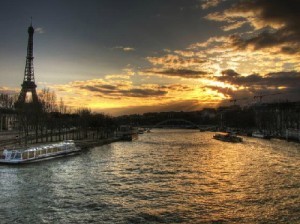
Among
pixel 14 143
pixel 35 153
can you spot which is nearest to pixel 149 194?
pixel 35 153

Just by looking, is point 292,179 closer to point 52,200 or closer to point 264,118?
point 52,200

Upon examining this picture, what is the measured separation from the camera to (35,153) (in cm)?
4394

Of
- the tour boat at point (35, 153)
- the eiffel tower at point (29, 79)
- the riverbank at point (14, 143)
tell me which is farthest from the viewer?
the eiffel tower at point (29, 79)

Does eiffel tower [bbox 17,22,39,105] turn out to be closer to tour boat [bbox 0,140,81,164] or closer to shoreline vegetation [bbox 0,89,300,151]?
shoreline vegetation [bbox 0,89,300,151]

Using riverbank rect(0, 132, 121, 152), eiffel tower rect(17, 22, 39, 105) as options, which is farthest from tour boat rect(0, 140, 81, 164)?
eiffel tower rect(17, 22, 39, 105)

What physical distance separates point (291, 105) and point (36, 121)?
430ft

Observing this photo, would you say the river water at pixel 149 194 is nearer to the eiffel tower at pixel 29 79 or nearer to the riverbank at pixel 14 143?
the riverbank at pixel 14 143

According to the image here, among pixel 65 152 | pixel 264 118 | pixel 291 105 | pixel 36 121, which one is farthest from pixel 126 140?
pixel 291 105

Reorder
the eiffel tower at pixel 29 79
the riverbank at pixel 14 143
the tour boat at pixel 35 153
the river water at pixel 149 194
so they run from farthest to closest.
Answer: the eiffel tower at pixel 29 79, the riverbank at pixel 14 143, the tour boat at pixel 35 153, the river water at pixel 149 194

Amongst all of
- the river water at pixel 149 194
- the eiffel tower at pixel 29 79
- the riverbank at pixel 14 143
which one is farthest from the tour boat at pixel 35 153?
the eiffel tower at pixel 29 79

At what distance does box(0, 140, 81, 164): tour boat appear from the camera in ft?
131

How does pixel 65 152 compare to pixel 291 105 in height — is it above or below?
below

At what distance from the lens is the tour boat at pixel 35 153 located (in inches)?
1574

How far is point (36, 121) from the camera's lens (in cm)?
6362
